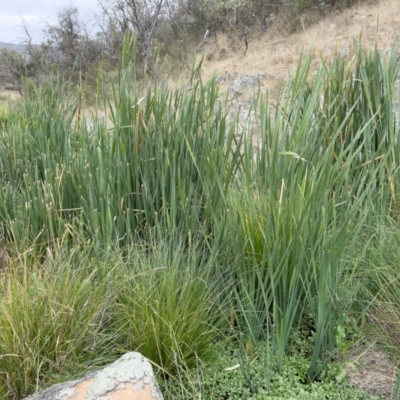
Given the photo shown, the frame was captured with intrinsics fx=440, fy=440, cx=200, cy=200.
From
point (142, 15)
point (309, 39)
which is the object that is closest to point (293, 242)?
point (309, 39)

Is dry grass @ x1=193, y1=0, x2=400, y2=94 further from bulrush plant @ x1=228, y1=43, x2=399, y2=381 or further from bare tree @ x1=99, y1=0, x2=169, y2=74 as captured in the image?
bulrush plant @ x1=228, y1=43, x2=399, y2=381

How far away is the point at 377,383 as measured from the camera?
1651 millimetres

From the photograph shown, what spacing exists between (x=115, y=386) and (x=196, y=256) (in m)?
0.72

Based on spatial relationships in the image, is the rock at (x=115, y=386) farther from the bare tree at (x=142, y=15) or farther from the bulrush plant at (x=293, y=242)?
the bare tree at (x=142, y=15)

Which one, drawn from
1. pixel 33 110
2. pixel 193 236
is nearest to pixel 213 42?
pixel 33 110

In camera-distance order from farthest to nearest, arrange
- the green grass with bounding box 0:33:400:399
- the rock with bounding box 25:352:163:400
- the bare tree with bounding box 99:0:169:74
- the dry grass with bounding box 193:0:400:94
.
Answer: the bare tree with bounding box 99:0:169:74, the dry grass with bounding box 193:0:400:94, the green grass with bounding box 0:33:400:399, the rock with bounding box 25:352:163:400

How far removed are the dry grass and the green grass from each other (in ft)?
29.9

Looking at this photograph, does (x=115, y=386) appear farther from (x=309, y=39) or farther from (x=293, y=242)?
(x=309, y=39)

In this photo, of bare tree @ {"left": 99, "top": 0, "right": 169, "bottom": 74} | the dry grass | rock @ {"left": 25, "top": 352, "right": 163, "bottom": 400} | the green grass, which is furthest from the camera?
bare tree @ {"left": 99, "top": 0, "right": 169, "bottom": 74}

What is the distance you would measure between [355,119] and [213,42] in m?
19.0

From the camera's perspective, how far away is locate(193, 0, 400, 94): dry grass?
11.9 metres

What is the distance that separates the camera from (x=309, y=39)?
44.1ft

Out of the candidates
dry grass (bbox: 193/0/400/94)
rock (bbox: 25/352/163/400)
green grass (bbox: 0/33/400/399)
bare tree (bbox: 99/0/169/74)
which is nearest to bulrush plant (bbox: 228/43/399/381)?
green grass (bbox: 0/33/400/399)

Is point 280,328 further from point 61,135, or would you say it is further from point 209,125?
point 61,135
